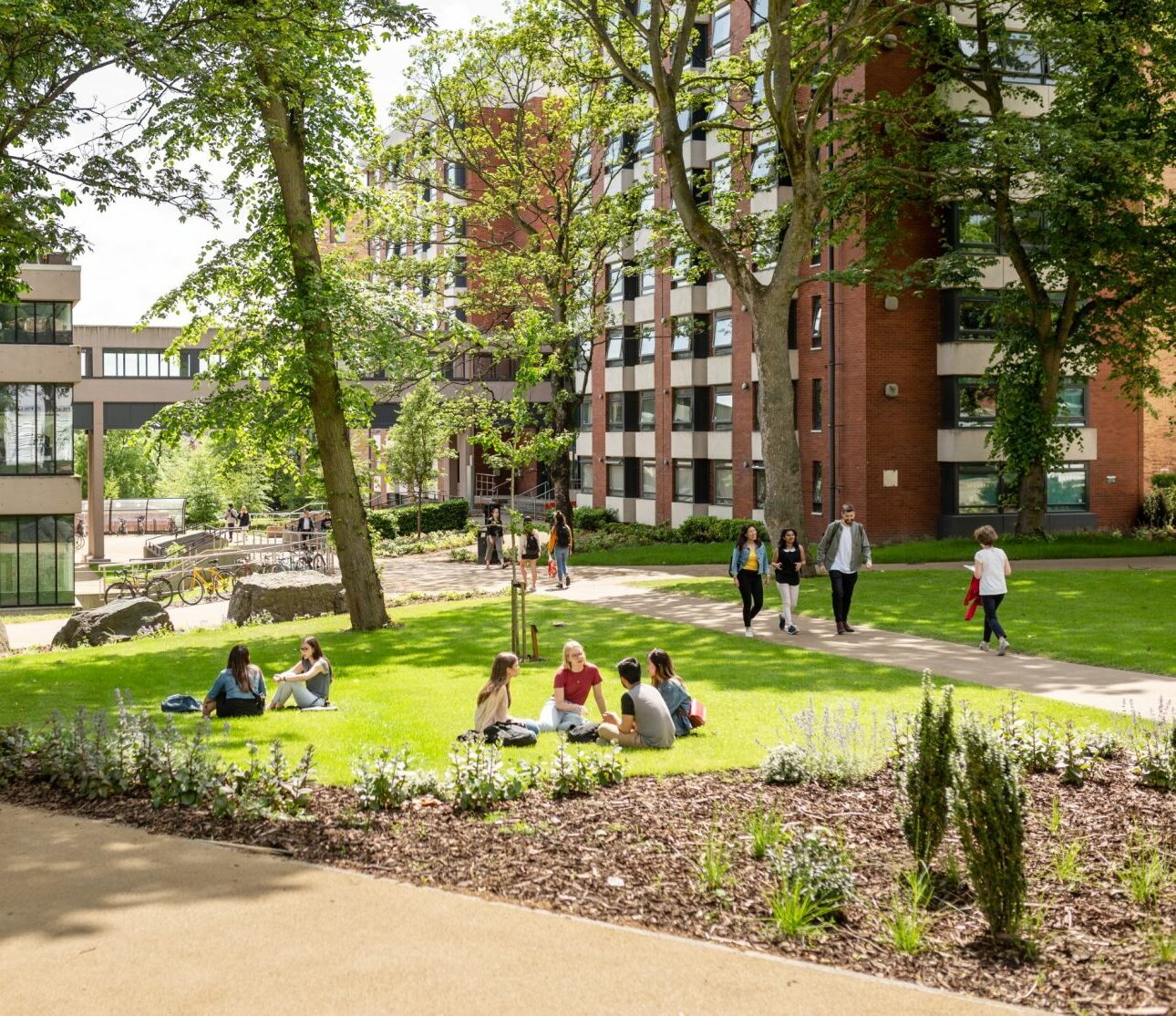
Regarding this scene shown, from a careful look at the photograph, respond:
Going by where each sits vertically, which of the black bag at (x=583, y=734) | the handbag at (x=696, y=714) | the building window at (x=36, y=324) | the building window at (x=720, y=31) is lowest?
the black bag at (x=583, y=734)

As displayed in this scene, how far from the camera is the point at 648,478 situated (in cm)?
4959

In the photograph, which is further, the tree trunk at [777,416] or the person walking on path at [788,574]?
the tree trunk at [777,416]

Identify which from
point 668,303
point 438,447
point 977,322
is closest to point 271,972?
point 977,322

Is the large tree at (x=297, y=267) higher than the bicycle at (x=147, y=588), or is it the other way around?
the large tree at (x=297, y=267)

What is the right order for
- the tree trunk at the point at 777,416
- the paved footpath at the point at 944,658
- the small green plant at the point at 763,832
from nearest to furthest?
1. the small green plant at the point at 763,832
2. the paved footpath at the point at 944,658
3. the tree trunk at the point at 777,416

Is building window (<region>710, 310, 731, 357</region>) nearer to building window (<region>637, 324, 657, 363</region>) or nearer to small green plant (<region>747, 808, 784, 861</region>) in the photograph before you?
building window (<region>637, 324, 657, 363</region>)

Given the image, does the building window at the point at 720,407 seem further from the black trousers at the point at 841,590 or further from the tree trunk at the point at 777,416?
the black trousers at the point at 841,590

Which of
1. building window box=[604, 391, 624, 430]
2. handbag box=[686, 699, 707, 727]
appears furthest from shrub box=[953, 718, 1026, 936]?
building window box=[604, 391, 624, 430]

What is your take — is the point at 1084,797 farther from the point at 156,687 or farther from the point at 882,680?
the point at 156,687

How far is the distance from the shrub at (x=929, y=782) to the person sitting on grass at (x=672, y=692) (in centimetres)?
390

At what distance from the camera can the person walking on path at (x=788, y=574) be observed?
18233 mm

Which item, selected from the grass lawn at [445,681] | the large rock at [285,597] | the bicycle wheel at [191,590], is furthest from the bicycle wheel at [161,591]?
the grass lawn at [445,681]

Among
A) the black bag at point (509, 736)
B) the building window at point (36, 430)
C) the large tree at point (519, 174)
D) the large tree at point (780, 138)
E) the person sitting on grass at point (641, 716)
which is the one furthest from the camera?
the building window at point (36, 430)

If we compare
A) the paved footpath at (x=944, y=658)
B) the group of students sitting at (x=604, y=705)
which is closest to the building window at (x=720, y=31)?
the paved footpath at (x=944, y=658)
